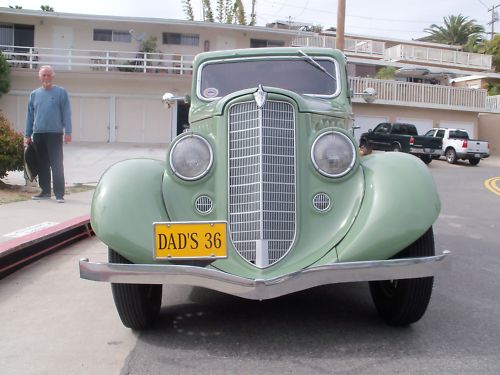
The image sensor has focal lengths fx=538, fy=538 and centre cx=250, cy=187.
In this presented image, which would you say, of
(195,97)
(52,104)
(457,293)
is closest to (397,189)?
(457,293)

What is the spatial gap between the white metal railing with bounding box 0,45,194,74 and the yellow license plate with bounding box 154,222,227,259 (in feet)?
68.9

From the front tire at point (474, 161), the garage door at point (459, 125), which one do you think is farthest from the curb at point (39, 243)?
the garage door at point (459, 125)

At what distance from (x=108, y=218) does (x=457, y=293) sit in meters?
3.08

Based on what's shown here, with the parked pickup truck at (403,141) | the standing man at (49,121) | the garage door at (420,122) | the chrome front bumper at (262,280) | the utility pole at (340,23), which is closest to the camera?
the chrome front bumper at (262,280)

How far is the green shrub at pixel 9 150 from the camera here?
29.6 feet

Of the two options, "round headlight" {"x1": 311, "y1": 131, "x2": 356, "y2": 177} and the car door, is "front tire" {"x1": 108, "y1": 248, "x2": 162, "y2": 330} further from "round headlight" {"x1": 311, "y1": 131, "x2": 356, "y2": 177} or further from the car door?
the car door

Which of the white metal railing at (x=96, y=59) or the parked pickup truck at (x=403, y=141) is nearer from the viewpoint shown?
the parked pickup truck at (x=403, y=141)

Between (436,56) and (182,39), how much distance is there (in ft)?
66.7

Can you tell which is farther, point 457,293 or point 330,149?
point 457,293

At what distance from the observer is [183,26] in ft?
87.4

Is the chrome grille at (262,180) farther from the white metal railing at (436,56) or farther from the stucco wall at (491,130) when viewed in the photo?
the white metal railing at (436,56)

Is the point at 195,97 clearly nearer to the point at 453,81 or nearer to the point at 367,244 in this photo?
the point at 367,244

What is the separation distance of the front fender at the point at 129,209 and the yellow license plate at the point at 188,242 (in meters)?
0.10

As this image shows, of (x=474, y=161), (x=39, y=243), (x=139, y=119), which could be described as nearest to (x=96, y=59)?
(x=139, y=119)
